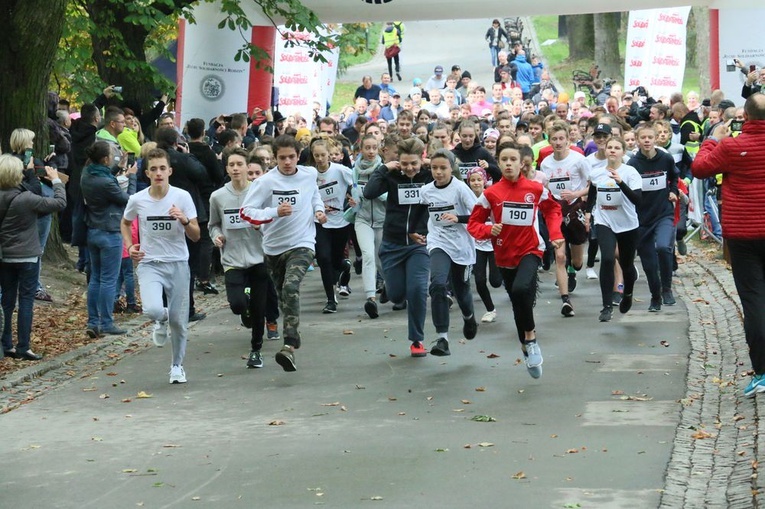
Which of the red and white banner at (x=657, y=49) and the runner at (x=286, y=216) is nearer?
the runner at (x=286, y=216)

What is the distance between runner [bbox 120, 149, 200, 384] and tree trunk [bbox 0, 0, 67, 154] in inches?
217

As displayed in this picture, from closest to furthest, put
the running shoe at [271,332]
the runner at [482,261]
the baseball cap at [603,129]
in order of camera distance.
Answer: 1. the running shoe at [271,332]
2. the runner at [482,261]
3. the baseball cap at [603,129]

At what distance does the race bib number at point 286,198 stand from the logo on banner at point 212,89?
11.4m

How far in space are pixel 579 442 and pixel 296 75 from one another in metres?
20.8

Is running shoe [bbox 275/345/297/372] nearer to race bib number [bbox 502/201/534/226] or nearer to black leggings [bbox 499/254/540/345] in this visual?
black leggings [bbox 499/254/540/345]

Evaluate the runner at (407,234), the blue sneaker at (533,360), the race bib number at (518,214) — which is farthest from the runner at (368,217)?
the blue sneaker at (533,360)

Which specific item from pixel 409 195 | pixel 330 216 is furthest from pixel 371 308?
pixel 409 195

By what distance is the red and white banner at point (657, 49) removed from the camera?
2961 centimetres

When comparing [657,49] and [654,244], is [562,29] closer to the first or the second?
[657,49]

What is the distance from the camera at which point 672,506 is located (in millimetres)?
7379

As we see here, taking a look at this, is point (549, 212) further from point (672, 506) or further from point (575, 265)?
point (672, 506)

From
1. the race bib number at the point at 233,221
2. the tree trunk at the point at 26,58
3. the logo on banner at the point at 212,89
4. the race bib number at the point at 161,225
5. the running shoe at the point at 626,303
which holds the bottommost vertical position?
the running shoe at the point at 626,303

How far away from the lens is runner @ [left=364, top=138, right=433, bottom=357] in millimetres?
12422

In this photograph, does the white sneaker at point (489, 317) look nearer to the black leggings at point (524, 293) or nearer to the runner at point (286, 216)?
the runner at point (286, 216)
